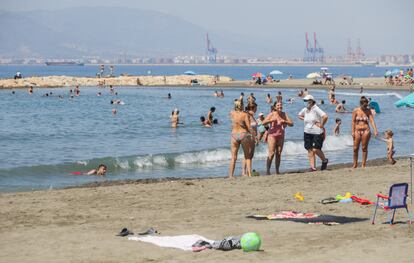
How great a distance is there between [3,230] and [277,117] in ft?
21.0

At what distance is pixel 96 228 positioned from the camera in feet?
31.1

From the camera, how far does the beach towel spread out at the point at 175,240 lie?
8273 millimetres

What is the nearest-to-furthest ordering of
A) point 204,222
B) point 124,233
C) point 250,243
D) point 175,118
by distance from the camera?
point 250,243 < point 124,233 < point 204,222 < point 175,118

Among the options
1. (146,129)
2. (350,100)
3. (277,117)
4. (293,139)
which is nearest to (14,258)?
(277,117)

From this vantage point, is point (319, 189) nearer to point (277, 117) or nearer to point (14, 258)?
point (277, 117)

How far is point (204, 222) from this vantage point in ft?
32.1

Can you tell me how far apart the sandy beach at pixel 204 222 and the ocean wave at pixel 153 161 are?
6.20 metres

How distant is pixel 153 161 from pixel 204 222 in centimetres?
1122

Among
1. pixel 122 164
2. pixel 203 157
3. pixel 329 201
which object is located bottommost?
pixel 203 157

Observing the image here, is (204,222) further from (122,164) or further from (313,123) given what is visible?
(122,164)

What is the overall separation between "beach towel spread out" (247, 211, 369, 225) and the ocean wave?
378 inches

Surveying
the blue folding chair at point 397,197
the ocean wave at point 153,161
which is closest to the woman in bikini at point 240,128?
the blue folding chair at point 397,197

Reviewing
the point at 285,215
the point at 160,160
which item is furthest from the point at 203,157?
the point at 285,215

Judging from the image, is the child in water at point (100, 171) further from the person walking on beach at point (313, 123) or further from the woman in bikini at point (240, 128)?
the person walking on beach at point (313, 123)
